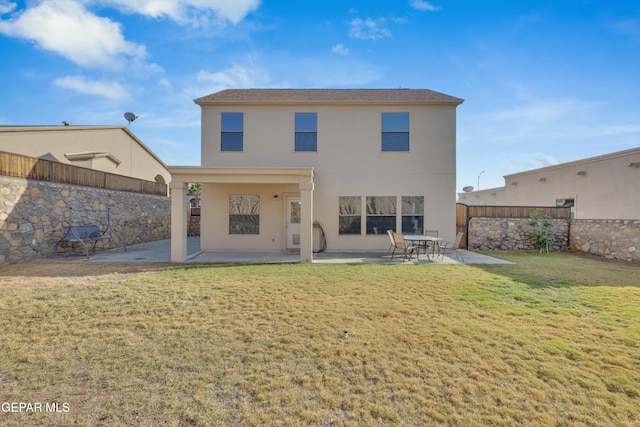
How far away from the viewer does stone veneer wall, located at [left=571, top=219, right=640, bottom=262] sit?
9.97 m

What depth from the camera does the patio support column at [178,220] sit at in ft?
30.2

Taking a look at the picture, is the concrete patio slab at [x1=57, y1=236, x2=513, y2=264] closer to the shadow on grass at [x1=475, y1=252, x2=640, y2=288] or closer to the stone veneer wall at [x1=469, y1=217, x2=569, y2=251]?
the shadow on grass at [x1=475, y1=252, x2=640, y2=288]

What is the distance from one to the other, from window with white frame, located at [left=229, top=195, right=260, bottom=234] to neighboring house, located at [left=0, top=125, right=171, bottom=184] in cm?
723

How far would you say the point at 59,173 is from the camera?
9938 mm

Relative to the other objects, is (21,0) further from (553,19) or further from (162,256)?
(553,19)

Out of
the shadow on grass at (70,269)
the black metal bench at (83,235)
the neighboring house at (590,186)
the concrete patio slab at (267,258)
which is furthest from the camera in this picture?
the neighboring house at (590,186)

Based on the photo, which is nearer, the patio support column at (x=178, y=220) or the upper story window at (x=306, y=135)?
the patio support column at (x=178, y=220)

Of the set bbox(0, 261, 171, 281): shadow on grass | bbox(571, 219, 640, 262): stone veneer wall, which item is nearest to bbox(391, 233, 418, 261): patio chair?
bbox(0, 261, 171, 281): shadow on grass

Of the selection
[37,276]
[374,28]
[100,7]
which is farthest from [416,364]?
[100,7]

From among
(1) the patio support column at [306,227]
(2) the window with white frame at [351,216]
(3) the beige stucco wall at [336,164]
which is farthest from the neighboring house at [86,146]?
(2) the window with white frame at [351,216]

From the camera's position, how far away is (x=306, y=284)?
6.64 meters

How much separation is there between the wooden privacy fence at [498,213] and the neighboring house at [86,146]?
1608 centimetres

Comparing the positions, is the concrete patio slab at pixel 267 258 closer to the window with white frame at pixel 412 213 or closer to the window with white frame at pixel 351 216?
the window with white frame at pixel 351 216

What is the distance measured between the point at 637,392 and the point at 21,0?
53.4 ft
